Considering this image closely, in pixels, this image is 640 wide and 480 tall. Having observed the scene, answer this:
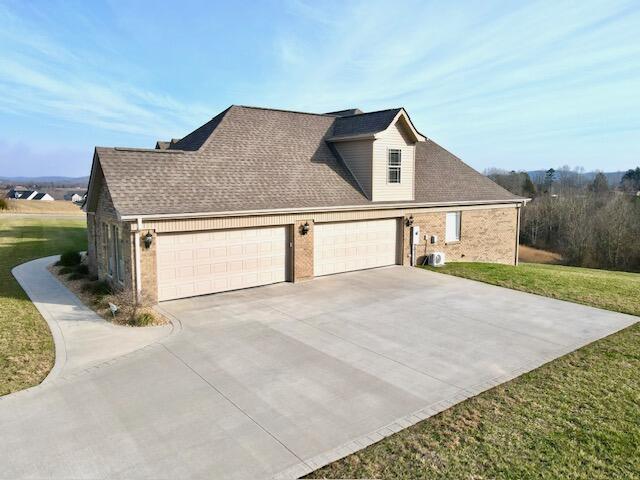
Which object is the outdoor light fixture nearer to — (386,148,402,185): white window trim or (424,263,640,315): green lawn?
(386,148,402,185): white window trim

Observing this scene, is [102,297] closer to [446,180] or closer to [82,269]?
[82,269]

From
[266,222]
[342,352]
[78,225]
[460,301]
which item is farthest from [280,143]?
[78,225]

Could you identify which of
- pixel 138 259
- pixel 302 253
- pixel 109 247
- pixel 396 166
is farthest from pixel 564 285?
pixel 109 247

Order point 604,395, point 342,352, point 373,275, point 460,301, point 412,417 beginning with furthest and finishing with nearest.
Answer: point 373,275, point 460,301, point 342,352, point 604,395, point 412,417

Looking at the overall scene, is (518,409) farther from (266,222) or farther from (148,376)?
(266,222)

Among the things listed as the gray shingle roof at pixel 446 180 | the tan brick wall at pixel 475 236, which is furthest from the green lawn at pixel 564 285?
the gray shingle roof at pixel 446 180

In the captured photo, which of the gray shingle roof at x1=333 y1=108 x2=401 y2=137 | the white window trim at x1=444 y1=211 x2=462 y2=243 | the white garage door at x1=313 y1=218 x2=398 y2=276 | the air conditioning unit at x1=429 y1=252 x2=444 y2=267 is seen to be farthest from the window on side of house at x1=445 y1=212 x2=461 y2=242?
the gray shingle roof at x1=333 y1=108 x2=401 y2=137
